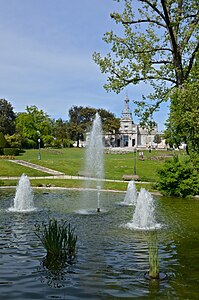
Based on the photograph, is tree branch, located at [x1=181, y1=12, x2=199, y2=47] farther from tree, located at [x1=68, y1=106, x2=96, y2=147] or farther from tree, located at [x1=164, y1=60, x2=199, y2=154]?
tree, located at [x1=68, y1=106, x2=96, y2=147]

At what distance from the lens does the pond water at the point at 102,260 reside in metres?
6.69

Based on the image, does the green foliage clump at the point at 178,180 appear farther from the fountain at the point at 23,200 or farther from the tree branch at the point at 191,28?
the tree branch at the point at 191,28

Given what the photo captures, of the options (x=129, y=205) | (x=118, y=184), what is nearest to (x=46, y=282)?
(x=129, y=205)

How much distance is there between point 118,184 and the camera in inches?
1090

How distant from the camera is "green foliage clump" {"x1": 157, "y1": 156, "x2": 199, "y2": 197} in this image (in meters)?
22.8

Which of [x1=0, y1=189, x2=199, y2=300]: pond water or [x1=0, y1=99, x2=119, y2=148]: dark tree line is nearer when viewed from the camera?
[x1=0, y1=189, x2=199, y2=300]: pond water

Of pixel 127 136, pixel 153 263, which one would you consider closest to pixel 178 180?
pixel 153 263

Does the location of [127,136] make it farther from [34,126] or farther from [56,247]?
[56,247]

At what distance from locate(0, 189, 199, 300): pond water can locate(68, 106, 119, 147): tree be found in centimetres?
8514

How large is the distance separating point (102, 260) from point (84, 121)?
333 feet

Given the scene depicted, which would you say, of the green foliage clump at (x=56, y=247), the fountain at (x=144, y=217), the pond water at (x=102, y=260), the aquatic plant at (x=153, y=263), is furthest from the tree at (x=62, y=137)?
the aquatic plant at (x=153, y=263)

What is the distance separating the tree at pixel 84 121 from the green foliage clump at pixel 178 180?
75.9 m

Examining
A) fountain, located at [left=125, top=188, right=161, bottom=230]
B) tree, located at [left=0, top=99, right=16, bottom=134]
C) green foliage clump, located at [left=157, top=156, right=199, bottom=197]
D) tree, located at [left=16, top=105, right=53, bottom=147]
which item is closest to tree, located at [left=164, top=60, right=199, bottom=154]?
fountain, located at [left=125, top=188, right=161, bottom=230]

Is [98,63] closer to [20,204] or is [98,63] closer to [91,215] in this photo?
[91,215]
